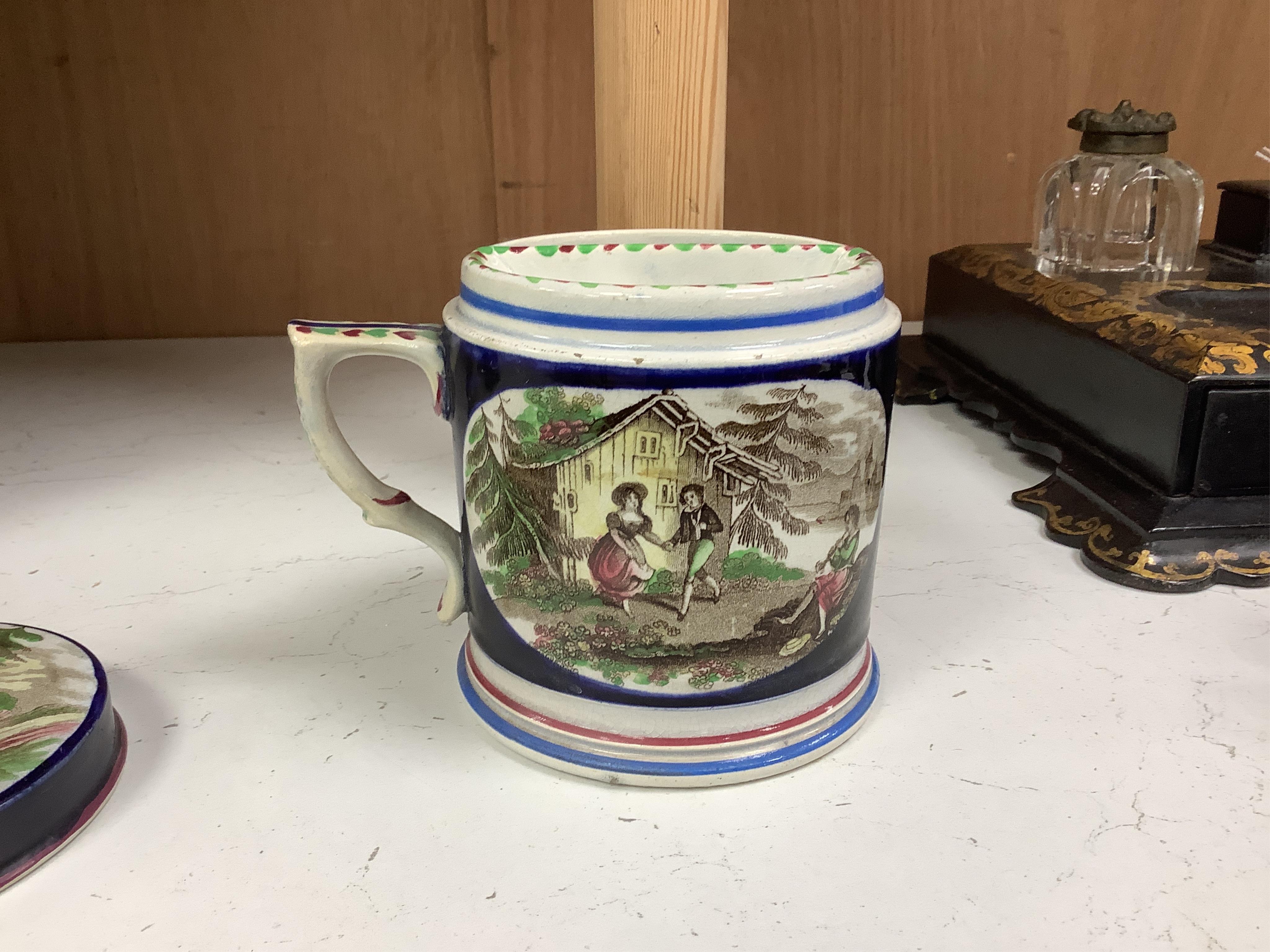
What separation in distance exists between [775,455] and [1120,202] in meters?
0.66

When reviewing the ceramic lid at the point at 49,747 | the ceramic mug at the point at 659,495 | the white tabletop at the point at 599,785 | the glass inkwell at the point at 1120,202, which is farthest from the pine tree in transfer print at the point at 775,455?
the glass inkwell at the point at 1120,202

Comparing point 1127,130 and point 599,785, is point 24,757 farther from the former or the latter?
point 1127,130

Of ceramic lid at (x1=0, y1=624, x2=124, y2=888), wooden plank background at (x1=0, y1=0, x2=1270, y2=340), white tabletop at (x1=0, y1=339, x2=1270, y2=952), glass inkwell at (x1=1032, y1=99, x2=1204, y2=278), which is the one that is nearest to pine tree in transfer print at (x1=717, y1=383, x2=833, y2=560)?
white tabletop at (x1=0, y1=339, x2=1270, y2=952)

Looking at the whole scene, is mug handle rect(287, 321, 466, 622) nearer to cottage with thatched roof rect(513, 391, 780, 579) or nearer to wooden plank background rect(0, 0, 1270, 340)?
cottage with thatched roof rect(513, 391, 780, 579)

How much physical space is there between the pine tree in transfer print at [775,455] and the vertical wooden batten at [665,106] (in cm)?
29

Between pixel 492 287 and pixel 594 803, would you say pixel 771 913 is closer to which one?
pixel 594 803

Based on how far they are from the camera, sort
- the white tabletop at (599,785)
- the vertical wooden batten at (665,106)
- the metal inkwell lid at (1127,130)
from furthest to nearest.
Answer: the metal inkwell lid at (1127,130) < the vertical wooden batten at (665,106) < the white tabletop at (599,785)

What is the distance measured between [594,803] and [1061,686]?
24 centimetres

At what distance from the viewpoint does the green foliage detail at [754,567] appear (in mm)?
429

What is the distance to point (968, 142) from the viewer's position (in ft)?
3.75

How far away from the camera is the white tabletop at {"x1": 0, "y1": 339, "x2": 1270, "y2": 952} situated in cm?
39

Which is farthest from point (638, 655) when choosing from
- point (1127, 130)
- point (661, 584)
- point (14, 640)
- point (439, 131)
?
point (439, 131)

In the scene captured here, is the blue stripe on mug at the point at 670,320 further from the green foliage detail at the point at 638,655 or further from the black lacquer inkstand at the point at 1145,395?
the black lacquer inkstand at the point at 1145,395

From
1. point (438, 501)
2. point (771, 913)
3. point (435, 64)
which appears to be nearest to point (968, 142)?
point (435, 64)
